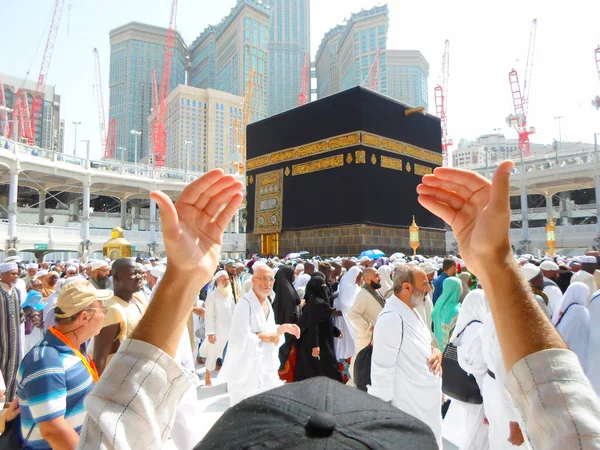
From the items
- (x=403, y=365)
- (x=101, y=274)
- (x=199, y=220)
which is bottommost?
(x=403, y=365)

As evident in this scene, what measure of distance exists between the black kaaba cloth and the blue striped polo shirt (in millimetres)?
14285

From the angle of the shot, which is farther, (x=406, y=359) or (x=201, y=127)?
(x=201, y=127)

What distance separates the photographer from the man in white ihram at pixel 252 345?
297cm

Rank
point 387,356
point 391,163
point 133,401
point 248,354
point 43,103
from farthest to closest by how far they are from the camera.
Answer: point 43,103
point 391,163
point 248,354
point 387,356
point 133,401

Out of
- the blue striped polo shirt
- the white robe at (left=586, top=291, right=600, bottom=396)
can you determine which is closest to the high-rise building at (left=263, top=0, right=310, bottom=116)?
the white robe at (left=586, top=291, right=600, bottom=396)

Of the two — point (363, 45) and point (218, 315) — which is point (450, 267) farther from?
point (363, 45)

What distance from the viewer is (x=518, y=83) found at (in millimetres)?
46469

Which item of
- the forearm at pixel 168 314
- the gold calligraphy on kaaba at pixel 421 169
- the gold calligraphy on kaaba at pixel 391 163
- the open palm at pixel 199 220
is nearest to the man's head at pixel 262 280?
the open palm at pixel 199 220

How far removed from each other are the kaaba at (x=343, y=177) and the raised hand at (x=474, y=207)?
14.5 metres

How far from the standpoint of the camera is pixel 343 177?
16.4 metres

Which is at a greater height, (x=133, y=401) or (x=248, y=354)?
(x=133, y=401)

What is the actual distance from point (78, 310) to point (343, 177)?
49.5 ft

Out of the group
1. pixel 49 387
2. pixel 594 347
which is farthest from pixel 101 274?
Answer: pixel 594 347

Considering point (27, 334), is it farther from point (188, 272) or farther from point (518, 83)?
point (518, 83)
